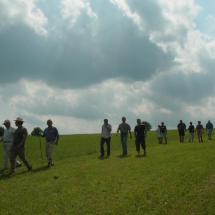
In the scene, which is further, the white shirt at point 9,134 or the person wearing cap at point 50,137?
the person wearing cap at point 50,137

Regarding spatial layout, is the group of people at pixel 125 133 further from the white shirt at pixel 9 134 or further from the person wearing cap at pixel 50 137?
the white shirt at pixel 9 134

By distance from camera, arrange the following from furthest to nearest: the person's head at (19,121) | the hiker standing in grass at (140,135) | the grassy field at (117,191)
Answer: the hiker standing in grass at (140,135) < the person's head at (19,121) < the grassy field at (117,191)

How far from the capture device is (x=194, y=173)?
33.7ft

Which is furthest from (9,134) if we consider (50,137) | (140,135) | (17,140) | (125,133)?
(140,135)

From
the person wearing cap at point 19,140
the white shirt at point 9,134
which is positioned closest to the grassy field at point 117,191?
the person wearing cap at point 19,140

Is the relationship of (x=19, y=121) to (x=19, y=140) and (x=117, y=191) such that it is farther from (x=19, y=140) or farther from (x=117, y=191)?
(x=117, y=191)

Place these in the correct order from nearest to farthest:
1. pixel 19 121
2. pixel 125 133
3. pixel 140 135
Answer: pixel 19 121, pixel 140 135, pixel 125 133

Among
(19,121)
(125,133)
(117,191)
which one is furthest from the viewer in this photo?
(125,133)

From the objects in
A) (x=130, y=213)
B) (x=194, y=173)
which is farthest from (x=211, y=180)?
(x=130, y=213)

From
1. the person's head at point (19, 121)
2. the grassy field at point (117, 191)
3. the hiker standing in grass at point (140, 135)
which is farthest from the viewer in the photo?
the hiker standing in grass at point (140, 135)

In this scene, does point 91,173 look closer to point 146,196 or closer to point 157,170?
point 157,170

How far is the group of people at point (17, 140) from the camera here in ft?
42.4

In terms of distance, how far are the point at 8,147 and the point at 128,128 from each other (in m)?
7.28

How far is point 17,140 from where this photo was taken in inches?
512
